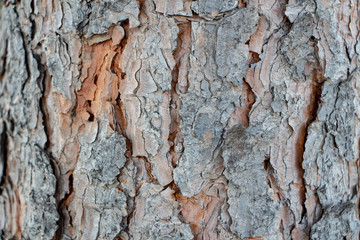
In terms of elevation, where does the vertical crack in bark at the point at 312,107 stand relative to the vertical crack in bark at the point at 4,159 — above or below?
above

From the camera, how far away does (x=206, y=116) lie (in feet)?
2.89

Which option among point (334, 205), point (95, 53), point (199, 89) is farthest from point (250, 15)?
point (334, 205)

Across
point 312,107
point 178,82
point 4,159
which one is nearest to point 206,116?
point 178,82

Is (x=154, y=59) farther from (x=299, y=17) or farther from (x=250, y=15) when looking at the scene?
(x=299, y=17)

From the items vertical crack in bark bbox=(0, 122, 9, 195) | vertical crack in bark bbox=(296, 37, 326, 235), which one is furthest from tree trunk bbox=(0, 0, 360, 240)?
vertical crack in bark bbox=(0, 122, 9, 195)

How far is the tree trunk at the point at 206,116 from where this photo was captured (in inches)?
34.8

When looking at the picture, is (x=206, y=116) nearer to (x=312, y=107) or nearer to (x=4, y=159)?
(x=312, y=107)

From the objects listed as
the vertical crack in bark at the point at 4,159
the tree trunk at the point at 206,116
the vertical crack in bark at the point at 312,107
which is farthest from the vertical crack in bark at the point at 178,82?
the vertical crack in bark at the point at 4,159

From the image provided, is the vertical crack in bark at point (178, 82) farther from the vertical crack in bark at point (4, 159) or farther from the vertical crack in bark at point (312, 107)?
the vertical crack in bark at point (4, 159)

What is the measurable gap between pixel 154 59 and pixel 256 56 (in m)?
0.25

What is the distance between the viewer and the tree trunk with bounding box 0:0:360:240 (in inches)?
34.8

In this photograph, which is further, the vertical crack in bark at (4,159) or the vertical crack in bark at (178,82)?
the vertical crack in bark at (4,159)

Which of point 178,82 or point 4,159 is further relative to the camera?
point 4,159

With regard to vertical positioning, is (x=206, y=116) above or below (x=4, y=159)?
above
